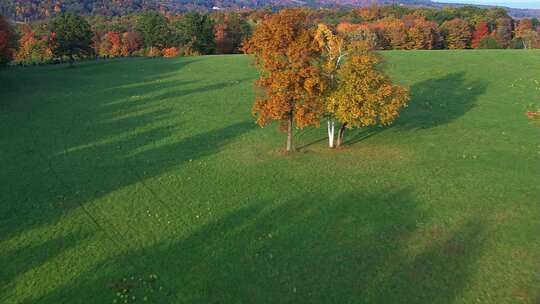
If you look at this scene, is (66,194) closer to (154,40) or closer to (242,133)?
(242,133)

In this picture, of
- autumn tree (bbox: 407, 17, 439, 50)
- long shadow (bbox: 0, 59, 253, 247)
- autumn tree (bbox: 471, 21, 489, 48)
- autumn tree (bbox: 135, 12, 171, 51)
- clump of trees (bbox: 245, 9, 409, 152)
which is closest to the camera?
long shadow (bbox: 0, 59, 253, 247)

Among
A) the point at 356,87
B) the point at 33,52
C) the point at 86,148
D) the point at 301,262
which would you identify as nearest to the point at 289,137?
the point at 356,87

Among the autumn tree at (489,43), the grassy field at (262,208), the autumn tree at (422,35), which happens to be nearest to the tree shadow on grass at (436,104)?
the grassy field at (262,208)

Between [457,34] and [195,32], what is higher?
[195,32]

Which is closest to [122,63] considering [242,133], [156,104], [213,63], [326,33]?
[213,63]

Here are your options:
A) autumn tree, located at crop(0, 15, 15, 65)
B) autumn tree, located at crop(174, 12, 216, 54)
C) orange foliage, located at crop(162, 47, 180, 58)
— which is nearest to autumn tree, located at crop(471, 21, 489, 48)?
autumn tree, located at crop(174, 12, 216, 54)

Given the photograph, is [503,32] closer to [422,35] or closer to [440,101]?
[422,35]

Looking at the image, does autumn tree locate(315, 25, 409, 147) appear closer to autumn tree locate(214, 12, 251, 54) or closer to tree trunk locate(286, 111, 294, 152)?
tree trunk locate(286, 111, 294, 152)
